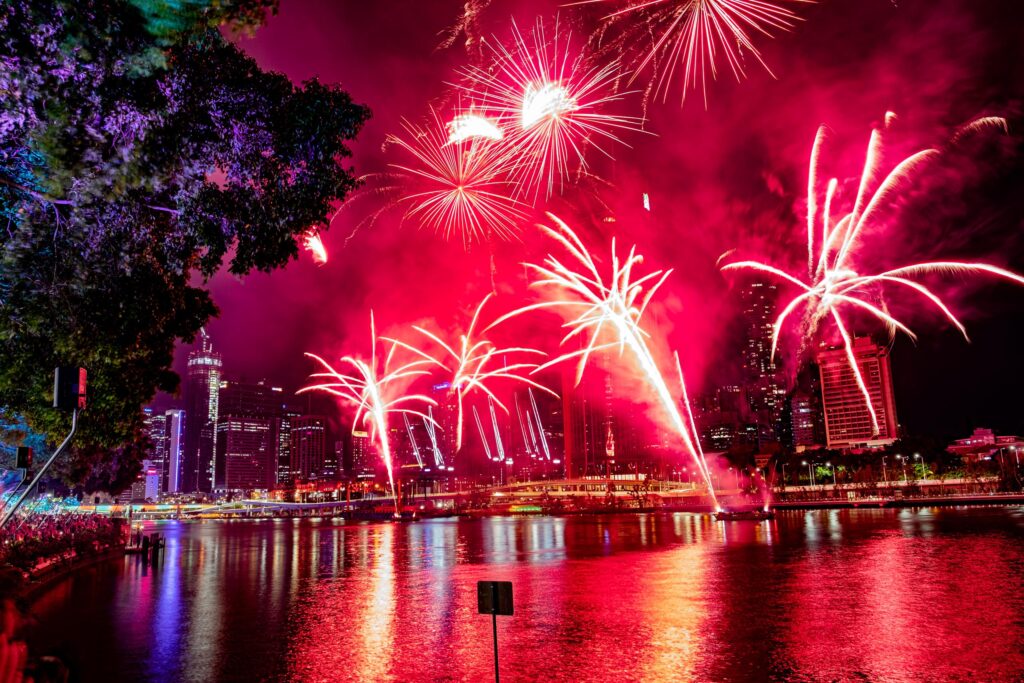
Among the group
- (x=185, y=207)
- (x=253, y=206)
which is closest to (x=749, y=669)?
(x=253, y=206)

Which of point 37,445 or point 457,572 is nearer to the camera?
point 457,572

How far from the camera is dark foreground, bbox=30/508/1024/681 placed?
10398mm

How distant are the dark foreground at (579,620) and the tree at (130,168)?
17.0 ft

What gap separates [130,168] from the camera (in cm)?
912

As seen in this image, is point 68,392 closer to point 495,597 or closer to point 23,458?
point 23,458

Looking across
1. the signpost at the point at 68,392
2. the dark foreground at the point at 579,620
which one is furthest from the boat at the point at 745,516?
the signpost at the point at 68,392

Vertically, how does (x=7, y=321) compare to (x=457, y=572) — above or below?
above

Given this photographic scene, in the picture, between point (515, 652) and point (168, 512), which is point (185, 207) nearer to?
point (515, 652)

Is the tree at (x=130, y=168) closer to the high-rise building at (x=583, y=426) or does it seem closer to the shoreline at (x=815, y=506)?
the shoreline at (x=815, y=506)

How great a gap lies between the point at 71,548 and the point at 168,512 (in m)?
136

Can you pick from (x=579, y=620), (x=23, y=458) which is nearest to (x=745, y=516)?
(x=579, y=620)

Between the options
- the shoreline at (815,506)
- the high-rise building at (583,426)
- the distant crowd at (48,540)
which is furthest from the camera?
the high-rise building at (583,426)

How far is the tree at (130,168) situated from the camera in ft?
28.0

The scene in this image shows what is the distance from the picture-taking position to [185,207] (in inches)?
432
